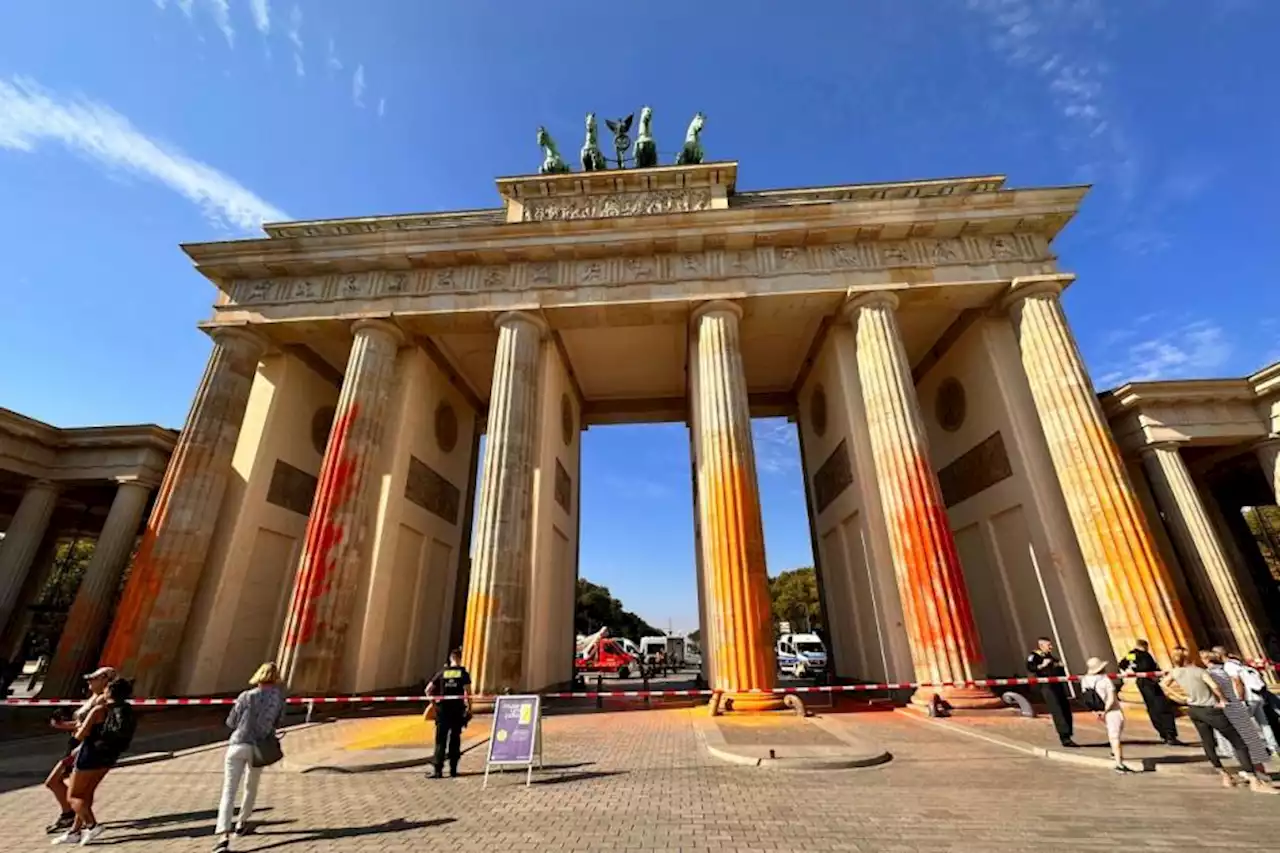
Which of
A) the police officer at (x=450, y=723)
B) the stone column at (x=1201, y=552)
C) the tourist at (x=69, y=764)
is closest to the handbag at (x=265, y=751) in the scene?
the tourist at (x=69, y=764)

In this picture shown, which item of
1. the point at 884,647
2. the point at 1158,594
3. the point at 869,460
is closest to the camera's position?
the point at 1158,594

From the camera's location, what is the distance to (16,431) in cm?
1658

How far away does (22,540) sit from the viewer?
54.7 ft

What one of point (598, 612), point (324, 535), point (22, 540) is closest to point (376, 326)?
point (324, 535)

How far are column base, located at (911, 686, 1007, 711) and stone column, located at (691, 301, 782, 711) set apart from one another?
3.17 meters

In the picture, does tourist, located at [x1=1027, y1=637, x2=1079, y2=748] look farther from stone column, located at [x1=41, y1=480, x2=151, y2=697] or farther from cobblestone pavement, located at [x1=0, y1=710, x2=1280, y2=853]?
stone column, located at [x1=41, y1=480, x2=151, y2=697]

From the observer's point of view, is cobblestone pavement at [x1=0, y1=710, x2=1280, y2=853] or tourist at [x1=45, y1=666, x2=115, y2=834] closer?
cobblestone pavement at [x1=0, y1=710, x2=1280, y2=853]

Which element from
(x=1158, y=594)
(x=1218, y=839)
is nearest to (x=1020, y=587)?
(x=1158, y=594)

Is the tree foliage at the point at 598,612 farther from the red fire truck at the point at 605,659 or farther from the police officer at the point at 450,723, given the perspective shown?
the police officer at the point at 450,723

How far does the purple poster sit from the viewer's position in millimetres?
6309

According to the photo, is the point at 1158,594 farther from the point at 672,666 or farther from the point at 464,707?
the point at 672,666

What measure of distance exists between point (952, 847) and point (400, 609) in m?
15.6

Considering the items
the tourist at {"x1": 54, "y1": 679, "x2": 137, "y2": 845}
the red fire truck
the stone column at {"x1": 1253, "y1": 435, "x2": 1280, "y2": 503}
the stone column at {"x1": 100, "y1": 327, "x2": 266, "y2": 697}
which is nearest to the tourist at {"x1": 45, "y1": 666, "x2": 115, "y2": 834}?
the tourist at {"x1": 54, "y1": 679, "x2": 137, "y2": 845}

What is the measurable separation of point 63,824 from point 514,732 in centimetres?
411
